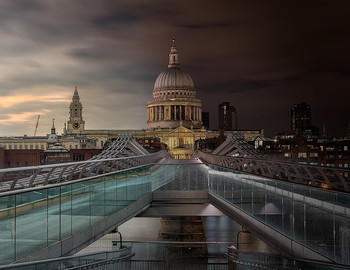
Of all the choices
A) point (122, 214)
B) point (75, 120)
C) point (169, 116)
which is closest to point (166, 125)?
point (169, 116)

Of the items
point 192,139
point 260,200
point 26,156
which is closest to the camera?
point 260,200

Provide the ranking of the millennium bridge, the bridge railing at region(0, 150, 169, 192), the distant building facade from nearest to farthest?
1. the millennium bridge
2. the bridge railing at region(0, 150, 169, 192)
3. the distant building facade

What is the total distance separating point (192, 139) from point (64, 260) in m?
174

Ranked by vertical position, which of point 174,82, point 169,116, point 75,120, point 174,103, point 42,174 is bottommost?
point 42,174

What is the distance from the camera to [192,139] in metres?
183

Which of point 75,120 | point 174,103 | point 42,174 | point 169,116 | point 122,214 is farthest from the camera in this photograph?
point 75,120

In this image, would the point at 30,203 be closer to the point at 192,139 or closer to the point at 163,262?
the point at 163,262

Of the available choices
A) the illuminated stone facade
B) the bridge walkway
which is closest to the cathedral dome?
the illuminated stone facade

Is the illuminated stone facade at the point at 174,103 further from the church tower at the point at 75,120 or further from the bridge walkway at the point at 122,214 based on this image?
the bridge walkway at the point at 122,214

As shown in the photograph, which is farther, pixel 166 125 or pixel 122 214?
pixel 166 125

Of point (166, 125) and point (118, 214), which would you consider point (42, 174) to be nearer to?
point (118, 214)

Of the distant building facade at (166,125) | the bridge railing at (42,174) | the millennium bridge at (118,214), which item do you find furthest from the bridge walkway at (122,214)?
the distant building facade at (166,125)

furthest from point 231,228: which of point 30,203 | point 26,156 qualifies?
point 26,156

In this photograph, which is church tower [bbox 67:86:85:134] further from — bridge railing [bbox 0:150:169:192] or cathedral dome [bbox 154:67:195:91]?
bridge railing [bbox 0:150:169:192]
